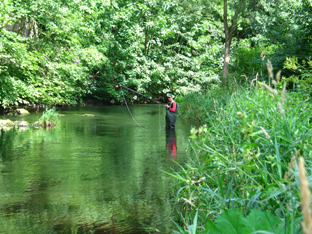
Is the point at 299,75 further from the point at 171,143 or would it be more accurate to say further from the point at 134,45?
the point at 134,45

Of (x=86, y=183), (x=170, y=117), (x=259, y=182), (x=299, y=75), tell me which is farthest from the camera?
(x=170, y=117)

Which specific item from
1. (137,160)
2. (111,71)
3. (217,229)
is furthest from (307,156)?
(111,71)

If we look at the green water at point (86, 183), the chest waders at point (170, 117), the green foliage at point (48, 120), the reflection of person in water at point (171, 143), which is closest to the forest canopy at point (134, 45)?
the green foliage at point (48, 120)

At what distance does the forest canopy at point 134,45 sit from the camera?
20.9 meters

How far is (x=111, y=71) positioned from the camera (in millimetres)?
36688

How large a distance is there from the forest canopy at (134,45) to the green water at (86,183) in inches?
351

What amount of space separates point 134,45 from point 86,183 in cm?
3085

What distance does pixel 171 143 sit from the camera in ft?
40.7

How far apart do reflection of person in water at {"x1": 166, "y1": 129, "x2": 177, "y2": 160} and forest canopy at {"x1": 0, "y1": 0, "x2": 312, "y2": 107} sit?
19.1 feet

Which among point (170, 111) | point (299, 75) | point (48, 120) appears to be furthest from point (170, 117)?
point (299, 75)

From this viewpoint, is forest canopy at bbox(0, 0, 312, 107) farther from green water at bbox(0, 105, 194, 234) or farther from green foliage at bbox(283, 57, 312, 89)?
green foliage at bbox(283, 57, 312, 89)

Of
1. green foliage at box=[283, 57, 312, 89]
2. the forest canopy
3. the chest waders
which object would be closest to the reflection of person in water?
the chest waders

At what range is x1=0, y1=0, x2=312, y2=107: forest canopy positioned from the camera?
68.6 feet

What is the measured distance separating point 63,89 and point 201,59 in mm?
19267
